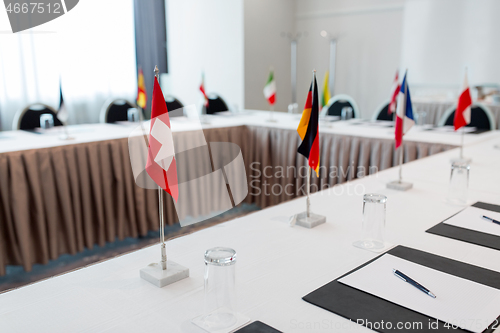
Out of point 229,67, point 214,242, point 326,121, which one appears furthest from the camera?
point 229,67

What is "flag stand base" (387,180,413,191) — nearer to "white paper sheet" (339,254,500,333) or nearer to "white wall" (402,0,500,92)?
"white paper sheet" (339,254,500,333)

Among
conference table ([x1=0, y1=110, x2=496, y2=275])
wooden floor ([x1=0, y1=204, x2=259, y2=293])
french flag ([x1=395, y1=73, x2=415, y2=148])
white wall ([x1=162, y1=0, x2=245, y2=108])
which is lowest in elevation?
wooden floor ([x1=0, y1=204, x2=259, y2=293])

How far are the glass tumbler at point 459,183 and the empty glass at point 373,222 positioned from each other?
→ 1.71 feet

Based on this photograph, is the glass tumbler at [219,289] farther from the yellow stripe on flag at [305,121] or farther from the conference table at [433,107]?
the conference table at [433,107]

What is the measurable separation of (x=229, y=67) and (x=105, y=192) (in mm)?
3807

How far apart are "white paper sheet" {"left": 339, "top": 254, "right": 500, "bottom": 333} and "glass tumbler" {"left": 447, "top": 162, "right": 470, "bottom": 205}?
24.1 inches

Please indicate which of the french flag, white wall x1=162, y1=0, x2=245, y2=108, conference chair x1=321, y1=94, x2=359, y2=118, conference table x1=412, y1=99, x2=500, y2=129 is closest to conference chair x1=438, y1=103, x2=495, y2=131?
conference chair x1=321, y1=94, x2=359, y2=118

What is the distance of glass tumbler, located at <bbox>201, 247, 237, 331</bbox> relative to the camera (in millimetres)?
748

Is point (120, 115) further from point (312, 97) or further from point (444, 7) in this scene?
point (444, 7)

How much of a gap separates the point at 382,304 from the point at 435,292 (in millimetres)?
130

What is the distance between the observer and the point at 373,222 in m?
1.13

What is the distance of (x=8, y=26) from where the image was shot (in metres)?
4.65

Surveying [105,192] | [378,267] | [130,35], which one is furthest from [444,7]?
[378,267]

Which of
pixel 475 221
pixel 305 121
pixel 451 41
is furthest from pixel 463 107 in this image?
pixel 451 41
